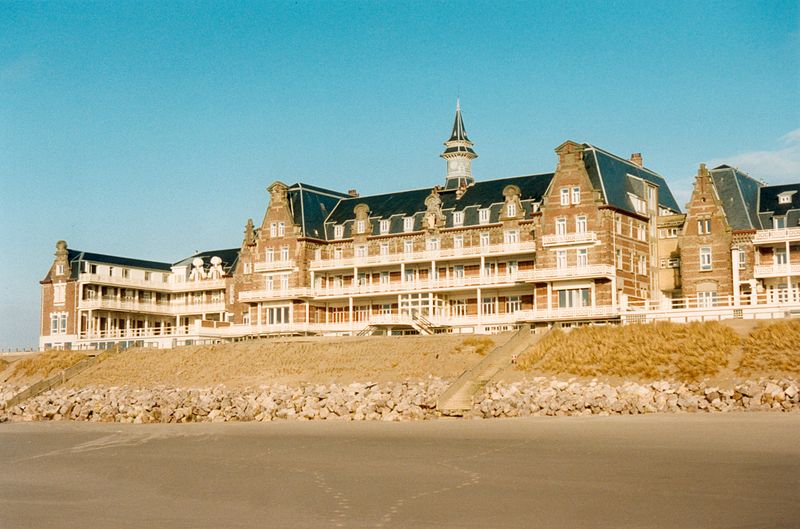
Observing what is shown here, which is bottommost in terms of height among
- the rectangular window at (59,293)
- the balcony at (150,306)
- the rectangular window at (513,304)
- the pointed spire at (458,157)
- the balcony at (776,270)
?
the rectangular window at (513,304)

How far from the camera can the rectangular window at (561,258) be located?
194ft

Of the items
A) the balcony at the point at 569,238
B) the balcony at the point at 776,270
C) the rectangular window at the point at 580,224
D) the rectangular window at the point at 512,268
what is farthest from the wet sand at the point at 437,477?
the rectangular window at the point at 512,268

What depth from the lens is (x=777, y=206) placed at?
59062 mm

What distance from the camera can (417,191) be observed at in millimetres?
71562

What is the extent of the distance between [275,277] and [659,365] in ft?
123

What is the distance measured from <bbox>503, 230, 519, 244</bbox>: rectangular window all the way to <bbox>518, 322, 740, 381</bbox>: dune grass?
18058mm

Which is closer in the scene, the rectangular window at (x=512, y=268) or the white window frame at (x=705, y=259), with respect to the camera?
the white window frame at (x=705, y=259)

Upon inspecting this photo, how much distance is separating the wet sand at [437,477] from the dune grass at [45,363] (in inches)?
1273

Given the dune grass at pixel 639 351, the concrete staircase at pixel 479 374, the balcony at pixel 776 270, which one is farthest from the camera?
the balcony at pixel 776 270

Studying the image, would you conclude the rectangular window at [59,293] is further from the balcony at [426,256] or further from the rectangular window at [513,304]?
the rectangular window at [513,304]

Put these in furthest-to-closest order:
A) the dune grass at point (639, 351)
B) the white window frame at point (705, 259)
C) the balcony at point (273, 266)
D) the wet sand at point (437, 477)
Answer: the balcony at point (273, 266)
the white window frame at point (705, 259)
the dune grass at point (639, 351)
the wet sand at point (437, 477)

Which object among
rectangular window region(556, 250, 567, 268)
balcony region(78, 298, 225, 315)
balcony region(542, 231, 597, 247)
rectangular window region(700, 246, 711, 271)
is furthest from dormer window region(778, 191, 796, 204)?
balcony region(78, 298, 225, 315)

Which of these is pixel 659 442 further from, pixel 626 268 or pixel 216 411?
pixel 626 268

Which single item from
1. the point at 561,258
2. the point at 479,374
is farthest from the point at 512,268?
the point at 479,374
